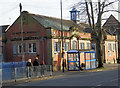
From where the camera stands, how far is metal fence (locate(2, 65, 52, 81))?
20047 millimetres

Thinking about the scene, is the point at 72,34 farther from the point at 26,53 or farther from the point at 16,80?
the point at 16,80

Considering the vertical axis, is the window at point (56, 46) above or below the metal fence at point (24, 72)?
above

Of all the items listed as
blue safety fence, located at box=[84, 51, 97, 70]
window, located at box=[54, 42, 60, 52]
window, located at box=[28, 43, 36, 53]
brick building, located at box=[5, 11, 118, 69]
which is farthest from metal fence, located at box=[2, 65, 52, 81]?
window, located at box=[28, 43, 36, 53]

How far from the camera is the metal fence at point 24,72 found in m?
20.0

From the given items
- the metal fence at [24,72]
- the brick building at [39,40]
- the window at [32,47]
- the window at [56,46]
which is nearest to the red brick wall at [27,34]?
the brick building at [39,40]

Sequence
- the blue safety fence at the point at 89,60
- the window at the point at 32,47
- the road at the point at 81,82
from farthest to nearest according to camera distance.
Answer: the window at the point at 32,47, the blue safety fence at the point at 89,60, the road at the point at 81,82

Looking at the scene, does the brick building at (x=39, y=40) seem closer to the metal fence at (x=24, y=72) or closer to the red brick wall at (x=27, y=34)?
the red brick wall at (x=27, y=34)

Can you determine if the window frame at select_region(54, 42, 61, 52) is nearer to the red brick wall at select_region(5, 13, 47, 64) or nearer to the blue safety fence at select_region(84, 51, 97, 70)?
the red brick wall at select_region(5, 13, 47, 64)

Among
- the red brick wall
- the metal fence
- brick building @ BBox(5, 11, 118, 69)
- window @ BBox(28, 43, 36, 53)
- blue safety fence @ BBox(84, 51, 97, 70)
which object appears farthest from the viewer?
window @ BBox(28, 43, 36, 53)

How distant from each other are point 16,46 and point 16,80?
50.1 feet

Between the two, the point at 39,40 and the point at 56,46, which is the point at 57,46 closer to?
the point at 56,46

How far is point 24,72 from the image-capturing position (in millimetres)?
21125

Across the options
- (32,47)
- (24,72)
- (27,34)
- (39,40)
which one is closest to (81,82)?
(24,72)

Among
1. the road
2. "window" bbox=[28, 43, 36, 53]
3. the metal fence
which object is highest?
"window" bbox=[28, 43, 36, 53]
